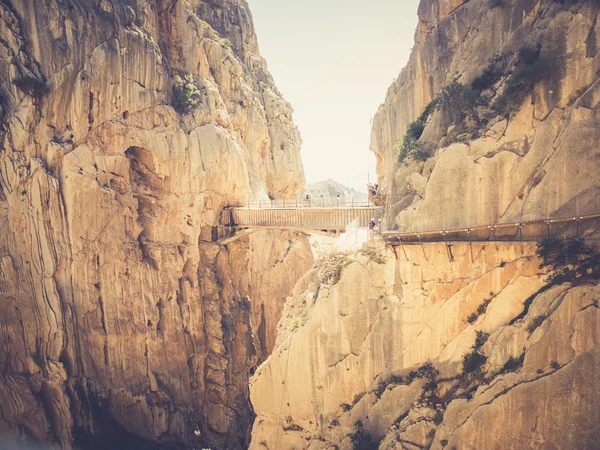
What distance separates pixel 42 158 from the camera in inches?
802

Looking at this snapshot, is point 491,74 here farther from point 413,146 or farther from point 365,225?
point 365,225

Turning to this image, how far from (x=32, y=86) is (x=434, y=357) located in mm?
21333

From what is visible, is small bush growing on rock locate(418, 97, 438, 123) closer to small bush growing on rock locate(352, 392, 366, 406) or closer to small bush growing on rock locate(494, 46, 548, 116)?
small bush growing on rock locate(494, 46, 548, 116)

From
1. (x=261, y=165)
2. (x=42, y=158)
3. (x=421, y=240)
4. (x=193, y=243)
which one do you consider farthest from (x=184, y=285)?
(x=421, y=240)

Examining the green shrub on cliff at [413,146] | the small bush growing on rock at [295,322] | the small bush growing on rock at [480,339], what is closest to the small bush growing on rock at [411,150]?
the green shrub on cliff at [413,146]

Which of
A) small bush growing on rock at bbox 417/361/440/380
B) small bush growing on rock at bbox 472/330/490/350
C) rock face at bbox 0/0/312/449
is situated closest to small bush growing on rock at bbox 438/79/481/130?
small bush growing on rock at bbox 472/330/490/350

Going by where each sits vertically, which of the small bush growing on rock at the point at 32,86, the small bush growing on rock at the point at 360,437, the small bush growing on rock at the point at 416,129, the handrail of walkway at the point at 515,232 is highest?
the small bush growing on rock at the point at 32,86

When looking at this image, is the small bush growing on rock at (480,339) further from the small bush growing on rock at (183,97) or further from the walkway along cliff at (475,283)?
the small bush growing on rock at (183,97)

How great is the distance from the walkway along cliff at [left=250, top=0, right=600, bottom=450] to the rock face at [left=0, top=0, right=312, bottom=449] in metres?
11.1

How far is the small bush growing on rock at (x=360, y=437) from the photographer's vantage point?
12203 mm

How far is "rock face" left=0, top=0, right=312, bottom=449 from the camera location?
66.5 feet

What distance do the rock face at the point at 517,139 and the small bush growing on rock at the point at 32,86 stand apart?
1750cm

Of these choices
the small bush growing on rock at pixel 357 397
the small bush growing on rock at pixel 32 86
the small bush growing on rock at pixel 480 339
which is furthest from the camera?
the small bush growing on rock at pixel 32 86

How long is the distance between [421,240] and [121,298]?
17.2 m
